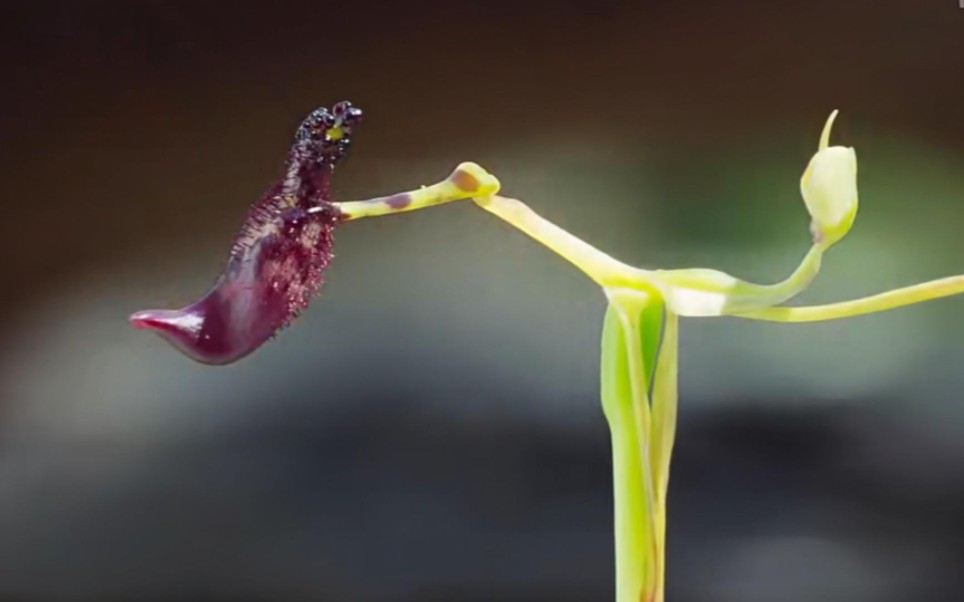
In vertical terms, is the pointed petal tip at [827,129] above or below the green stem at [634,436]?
above

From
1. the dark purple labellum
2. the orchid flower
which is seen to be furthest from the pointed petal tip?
the dark purple labellum

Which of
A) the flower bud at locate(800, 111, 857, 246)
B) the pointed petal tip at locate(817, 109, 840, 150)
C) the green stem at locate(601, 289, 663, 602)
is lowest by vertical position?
the green stem at locate(601, 289, 663, 602)

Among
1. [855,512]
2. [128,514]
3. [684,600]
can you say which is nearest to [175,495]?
[128,514]

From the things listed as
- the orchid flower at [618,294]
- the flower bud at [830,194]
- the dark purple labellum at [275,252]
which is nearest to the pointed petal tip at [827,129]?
the orchid flower at [618,294]

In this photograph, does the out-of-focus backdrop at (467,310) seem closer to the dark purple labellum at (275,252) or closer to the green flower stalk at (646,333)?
the green flower stalk at (646,333)

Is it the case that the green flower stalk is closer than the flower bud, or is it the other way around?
the flower bud

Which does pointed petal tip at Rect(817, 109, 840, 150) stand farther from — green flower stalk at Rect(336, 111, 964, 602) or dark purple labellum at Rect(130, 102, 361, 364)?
dark purple labellum at Rect(130, 102, 361, 364)

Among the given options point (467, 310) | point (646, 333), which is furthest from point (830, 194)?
point (467, 310)
